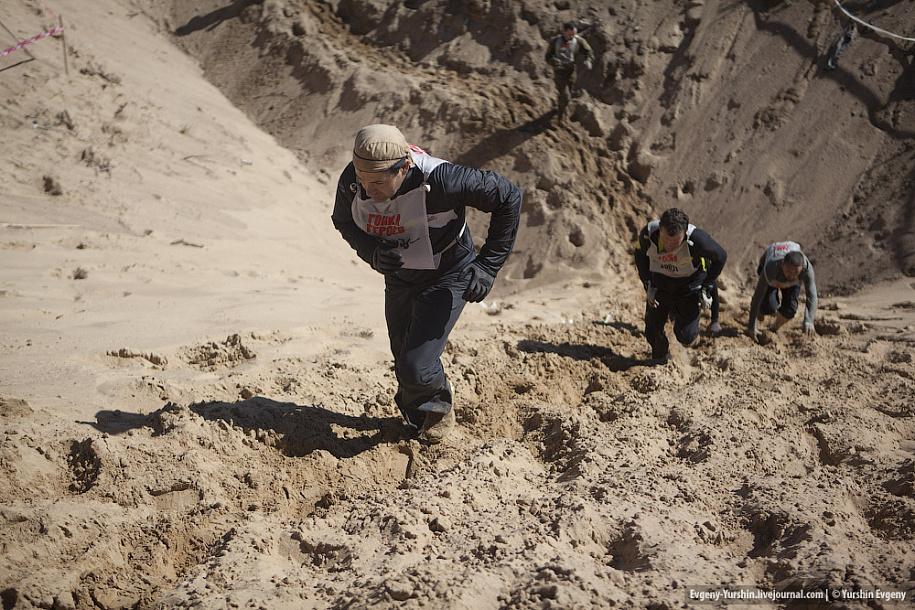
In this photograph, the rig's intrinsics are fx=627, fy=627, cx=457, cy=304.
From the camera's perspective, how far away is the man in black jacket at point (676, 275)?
470cm

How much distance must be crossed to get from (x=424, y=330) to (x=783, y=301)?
158 inches

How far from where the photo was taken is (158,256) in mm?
6145

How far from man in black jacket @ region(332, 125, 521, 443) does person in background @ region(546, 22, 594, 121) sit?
6.78m

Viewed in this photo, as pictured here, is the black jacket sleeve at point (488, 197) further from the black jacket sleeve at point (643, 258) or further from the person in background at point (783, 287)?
the person in background at point (783, 287)

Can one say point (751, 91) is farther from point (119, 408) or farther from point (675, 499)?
point (119, 408)

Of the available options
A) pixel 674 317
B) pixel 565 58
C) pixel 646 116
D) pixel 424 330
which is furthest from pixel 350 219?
pixel 646 116

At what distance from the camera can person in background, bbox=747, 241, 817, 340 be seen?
5.31 metres

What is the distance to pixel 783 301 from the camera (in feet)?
18.6

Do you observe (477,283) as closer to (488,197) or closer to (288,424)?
(488,197)

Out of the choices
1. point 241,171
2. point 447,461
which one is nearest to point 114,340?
point 447,461

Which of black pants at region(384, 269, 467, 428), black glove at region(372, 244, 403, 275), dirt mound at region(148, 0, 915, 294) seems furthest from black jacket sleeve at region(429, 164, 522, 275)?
dirt mound at region(148, 0, 915, 294)

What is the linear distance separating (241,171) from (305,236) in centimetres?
173

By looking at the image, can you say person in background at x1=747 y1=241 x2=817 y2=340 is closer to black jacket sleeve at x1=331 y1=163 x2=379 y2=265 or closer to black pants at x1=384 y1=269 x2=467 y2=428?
black pants at x1=384 y1=269 x2=467 y2=428

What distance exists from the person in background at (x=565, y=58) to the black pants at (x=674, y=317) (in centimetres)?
533
